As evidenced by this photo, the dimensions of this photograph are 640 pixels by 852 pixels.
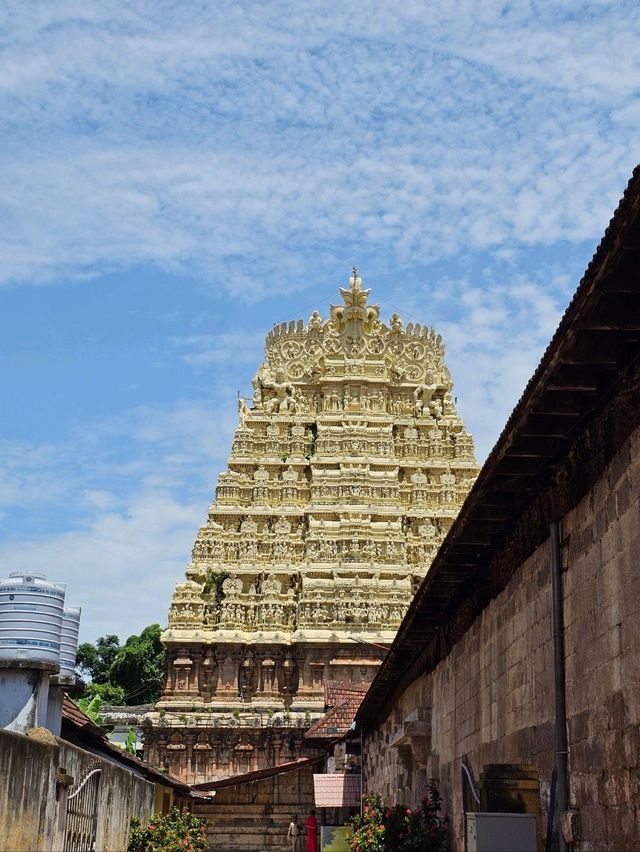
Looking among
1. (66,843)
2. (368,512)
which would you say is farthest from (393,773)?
(368,512)

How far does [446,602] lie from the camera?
49.2ft

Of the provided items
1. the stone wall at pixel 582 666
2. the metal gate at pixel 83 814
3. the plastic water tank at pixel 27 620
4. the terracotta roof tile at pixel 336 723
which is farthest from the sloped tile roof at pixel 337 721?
the plastic water tank at pixel 27 620

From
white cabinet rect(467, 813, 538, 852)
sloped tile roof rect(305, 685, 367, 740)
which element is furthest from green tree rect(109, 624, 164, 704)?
white cabinet rect(467, 813, 538, 852)

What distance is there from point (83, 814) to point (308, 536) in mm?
37088

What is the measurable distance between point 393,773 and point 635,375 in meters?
16.5

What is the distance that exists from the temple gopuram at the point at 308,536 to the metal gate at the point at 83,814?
2891 cm

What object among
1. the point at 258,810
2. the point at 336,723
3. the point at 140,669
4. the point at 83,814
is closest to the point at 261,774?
the point at 258,810

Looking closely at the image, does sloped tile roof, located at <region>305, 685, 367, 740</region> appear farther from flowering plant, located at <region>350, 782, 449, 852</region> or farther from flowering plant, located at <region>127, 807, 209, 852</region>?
flowering plant, located at <region>350, 782, 449, 852</region>

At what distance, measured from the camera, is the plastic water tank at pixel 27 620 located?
1138 centimetres

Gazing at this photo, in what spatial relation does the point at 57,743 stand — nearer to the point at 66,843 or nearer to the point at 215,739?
the point at 66,843

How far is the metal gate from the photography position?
41.2 ft

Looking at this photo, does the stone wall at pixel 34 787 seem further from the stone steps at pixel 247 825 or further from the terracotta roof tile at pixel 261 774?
the stone steps at pixel 247 825

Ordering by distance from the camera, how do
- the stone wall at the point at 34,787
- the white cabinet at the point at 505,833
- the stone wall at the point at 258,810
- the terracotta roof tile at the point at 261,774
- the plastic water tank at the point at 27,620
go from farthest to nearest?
the stone wall at the point at 258,810, the terracotta roof tile at the point at 261,774, the plastic water tank at the point at 27,620, the stone wall at the point at 34,787, the white cabinet at the point at 505,833

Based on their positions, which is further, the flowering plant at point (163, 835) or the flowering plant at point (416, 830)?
the flowering plant at point (163, 835)
